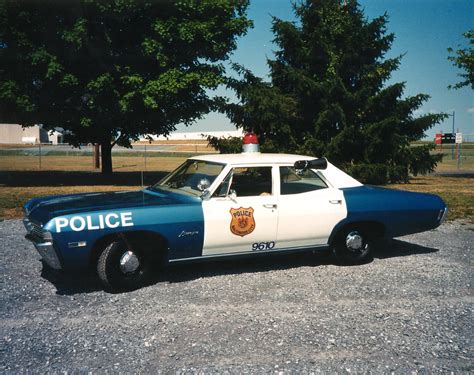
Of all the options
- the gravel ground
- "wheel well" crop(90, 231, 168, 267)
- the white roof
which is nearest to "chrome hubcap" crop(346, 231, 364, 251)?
the gravel ground

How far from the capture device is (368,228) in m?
5.87

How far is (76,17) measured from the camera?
15.6m

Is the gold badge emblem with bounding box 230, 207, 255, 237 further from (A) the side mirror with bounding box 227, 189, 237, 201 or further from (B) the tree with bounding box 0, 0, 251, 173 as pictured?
(B) the tree with bounding box 0, 0, 251, 173

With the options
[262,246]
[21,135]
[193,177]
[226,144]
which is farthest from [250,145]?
[21,135]

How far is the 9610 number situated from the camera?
5.20 meters

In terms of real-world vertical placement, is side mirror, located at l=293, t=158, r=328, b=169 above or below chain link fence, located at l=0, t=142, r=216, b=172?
below

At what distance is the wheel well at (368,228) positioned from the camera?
5695mm

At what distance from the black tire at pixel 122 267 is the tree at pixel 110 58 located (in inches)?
429

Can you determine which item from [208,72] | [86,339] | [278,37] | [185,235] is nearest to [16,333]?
[86,339]

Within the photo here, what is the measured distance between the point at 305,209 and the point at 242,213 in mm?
817

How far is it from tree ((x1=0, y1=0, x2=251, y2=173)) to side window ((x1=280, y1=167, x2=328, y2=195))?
33.7 ft

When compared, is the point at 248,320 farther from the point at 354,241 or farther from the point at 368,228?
the point at 368,228

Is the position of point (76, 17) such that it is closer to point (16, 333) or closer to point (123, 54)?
point (123, 54)

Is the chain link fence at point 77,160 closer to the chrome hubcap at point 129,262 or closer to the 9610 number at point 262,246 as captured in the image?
the 9610 number at point 262,246
